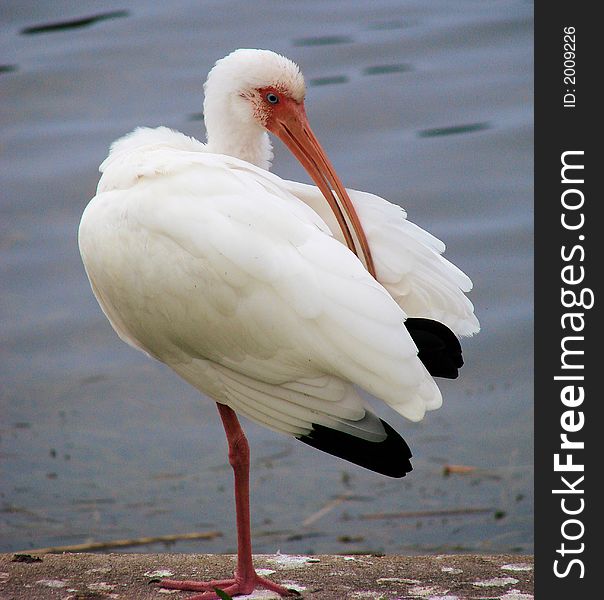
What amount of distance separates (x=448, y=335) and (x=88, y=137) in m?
8.58

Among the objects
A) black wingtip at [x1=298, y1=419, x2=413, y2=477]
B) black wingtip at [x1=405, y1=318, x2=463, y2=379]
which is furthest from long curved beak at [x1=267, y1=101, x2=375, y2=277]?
black wingtip at [x1=298, y1=419, x2=413, y2=477]

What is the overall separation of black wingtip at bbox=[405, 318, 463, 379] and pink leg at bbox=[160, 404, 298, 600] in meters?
0.91

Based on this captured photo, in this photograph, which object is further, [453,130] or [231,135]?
[453,130]

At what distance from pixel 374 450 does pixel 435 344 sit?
47 cm

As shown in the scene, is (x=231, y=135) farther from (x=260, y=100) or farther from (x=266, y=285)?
(x=266, y=285)

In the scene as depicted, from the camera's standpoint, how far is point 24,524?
8.00 m

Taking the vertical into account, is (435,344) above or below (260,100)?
below

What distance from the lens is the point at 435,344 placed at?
184 inches

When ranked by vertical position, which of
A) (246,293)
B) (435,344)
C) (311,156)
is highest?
(311,156)

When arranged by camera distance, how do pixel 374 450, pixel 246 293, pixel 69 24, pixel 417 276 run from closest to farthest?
pixel 374 450
pixel 246 293
pixel 417 276
pixel 69 24

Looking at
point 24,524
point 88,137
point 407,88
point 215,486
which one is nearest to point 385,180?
point 407,88

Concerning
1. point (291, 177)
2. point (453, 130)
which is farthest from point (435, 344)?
A: point (453, 130)

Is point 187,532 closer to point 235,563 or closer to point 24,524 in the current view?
point 24,524

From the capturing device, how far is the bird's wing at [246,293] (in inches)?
173
